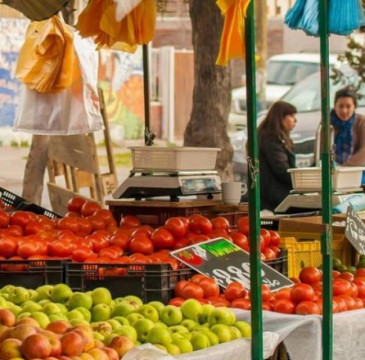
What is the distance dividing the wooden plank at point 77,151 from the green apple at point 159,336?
16.6 feet

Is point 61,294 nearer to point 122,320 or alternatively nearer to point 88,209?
point 122,320

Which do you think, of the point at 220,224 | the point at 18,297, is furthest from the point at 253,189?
the point at 220,224

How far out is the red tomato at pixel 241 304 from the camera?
5.49 meters

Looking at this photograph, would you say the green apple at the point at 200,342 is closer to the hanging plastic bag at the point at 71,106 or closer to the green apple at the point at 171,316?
the green apple at the point at 171,316

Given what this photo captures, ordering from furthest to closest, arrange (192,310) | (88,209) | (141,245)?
(88,209), (141,245), (192,310)

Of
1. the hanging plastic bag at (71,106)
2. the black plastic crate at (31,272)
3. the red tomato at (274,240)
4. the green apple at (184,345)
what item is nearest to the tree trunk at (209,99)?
the hanging plastic bag at (71,106)

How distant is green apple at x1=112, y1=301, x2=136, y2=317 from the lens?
5.10 metres

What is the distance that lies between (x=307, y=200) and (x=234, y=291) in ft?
8.46

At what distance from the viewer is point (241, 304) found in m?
5.50

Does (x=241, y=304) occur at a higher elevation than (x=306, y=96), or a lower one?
lower

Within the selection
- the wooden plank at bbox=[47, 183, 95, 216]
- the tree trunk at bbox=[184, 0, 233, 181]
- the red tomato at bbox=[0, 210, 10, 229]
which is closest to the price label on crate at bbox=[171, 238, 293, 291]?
the red tomato at bbox=[0, 210, 10, 229]

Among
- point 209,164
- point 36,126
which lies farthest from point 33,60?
point 209,164

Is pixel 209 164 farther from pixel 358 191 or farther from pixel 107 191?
pixel 107 191

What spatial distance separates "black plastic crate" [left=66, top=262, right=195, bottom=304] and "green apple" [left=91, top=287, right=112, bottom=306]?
1.11 feet
